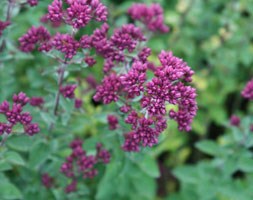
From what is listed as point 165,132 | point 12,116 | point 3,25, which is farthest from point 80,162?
point 165,132

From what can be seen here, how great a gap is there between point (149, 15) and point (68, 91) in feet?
3.40

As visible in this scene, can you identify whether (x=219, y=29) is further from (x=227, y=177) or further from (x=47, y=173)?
(x=47, y=173)

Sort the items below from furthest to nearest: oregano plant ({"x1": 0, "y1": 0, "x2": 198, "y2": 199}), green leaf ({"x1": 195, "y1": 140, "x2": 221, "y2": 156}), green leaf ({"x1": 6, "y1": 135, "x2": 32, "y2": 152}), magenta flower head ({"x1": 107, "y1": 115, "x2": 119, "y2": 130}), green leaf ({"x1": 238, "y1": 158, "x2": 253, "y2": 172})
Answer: green leaf ({"x1": 195, "y1": 140, "x2": 221, "y2": 156})
green leaf ({"x1": 238, "y1": 158, "x2": 253, "y2": 172})
green leaf ({"x1": 6, "y1": 135, "x2": 32, "y2": 152})
magenta flower head ({"x1": 107, "y1": 115, "x2": 119, "y2": 130})
oregano plant ({"x1": 0, "y1": 0, "x2": 198, "y2": 199})

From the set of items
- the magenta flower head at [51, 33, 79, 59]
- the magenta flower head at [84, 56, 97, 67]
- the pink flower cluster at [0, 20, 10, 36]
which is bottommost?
the magenta flower head at [51, 33, 79, 59]

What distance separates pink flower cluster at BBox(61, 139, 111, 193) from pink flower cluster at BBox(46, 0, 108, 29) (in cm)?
102

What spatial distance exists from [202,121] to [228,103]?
82cm

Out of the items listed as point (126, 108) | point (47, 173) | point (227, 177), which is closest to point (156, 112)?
point (126, 108)

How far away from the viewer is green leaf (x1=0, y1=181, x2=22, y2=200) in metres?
3.12

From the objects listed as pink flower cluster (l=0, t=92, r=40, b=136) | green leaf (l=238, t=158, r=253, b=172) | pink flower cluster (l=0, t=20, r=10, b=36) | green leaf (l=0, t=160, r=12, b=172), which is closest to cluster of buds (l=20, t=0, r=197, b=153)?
pink flower cluster (l=0, t=20, r=10, b=36)

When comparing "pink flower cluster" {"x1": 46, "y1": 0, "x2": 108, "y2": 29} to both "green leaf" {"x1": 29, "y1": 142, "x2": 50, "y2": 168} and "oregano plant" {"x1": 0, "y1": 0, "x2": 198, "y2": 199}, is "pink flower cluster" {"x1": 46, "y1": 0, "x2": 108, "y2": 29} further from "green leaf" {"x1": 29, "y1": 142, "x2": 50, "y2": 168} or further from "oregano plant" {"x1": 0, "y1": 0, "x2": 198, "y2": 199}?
"green leaf" {"x1": 29, "y1": 142, "x2": 50, "y2": 168}

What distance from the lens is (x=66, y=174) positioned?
3.37 metres

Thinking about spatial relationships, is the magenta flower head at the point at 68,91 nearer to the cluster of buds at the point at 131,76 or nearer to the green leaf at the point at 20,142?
the cluster of buds at the point at 131,76

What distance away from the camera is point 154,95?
2459 mm

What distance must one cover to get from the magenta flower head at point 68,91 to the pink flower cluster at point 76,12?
48 cm
